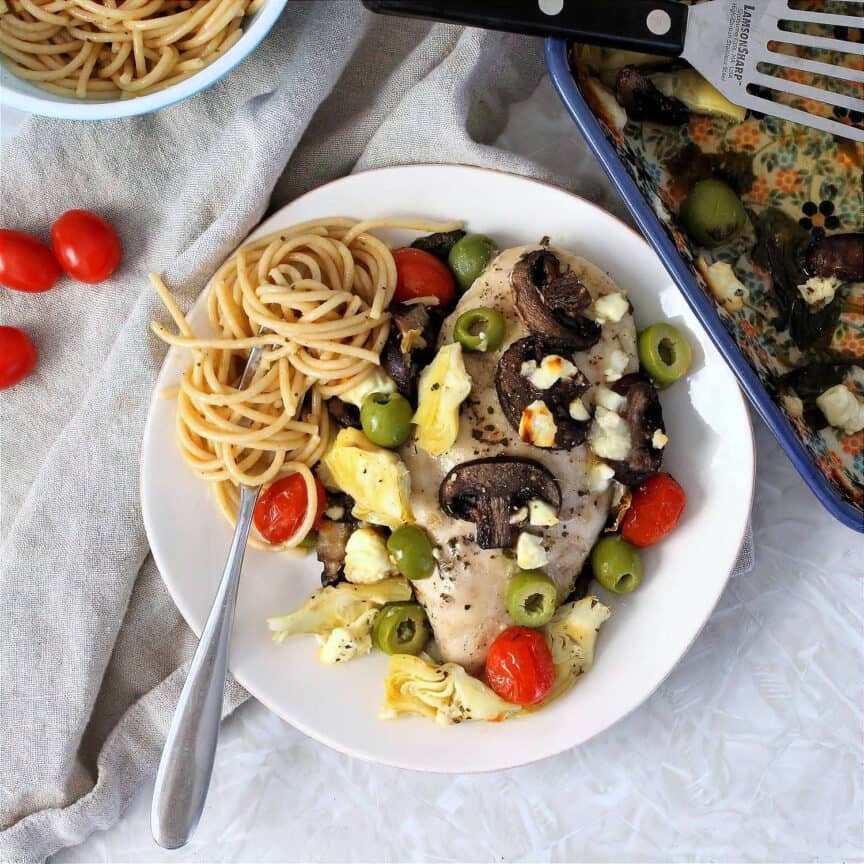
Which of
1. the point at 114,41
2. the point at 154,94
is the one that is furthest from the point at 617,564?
the point at 114,41

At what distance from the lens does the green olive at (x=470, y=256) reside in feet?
9.34

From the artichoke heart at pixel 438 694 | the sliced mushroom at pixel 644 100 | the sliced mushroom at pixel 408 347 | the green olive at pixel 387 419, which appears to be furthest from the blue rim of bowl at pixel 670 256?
the artichoke heart at pixel 438 694

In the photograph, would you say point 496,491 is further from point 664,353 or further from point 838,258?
point 838,258

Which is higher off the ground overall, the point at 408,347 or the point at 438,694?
the point at 408,347

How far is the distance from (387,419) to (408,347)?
0.25 m

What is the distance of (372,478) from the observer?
2691 millimetres

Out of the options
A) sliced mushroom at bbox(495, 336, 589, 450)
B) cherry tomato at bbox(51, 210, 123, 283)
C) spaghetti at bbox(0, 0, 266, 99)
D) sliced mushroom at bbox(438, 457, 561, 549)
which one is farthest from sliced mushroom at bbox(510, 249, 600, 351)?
cherry tomato at bbox(51, 210, 123, 283)

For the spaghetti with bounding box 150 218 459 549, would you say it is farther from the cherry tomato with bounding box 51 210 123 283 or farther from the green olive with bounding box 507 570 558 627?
the green olive with bounding box 507 570 558 627

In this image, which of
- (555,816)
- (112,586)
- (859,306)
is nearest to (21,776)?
(112,586)

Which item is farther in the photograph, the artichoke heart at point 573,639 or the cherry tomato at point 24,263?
the cherry tomato at point 24,263

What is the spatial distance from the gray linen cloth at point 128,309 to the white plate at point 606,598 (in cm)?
17

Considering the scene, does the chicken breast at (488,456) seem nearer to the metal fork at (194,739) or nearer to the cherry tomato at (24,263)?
the metal fork at (194,739)

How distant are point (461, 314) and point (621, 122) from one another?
72 centimetres

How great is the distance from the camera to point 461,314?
2773 mm
